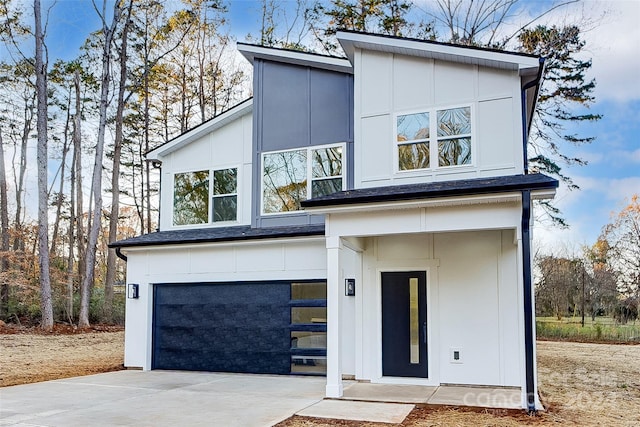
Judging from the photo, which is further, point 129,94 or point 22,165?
point 22,165

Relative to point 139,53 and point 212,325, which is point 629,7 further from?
point 139,53

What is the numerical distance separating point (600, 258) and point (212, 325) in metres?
20.3

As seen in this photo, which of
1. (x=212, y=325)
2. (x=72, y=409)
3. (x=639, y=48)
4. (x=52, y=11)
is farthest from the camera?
(x=52, y=11)

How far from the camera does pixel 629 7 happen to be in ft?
57.6

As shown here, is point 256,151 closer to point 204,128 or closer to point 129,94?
point 204,128

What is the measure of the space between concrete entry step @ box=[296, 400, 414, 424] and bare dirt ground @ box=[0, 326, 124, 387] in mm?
6188

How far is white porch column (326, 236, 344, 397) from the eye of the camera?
859 centimetres

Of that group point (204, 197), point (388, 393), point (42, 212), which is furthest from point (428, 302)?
point (42, 212)

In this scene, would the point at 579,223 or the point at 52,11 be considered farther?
the point at 579,223

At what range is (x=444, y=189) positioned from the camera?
818cm

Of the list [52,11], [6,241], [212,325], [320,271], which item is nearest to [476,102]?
[320,271]

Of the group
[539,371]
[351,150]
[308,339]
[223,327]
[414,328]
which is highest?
[351,150]

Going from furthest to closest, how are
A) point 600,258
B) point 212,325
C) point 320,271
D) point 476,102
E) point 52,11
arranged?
point 600,258 → point 52,11 → point 212,325 → point 320,271 → point 476,102

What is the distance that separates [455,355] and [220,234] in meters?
5.41
